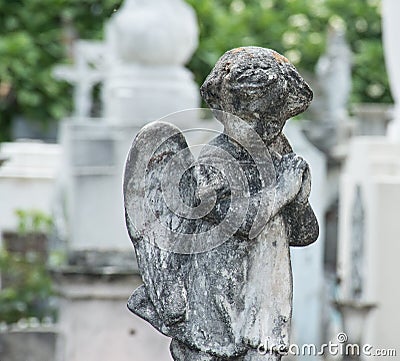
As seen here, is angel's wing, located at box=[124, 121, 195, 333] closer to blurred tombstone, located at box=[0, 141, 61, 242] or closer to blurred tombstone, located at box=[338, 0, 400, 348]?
blurred tombstone, located at box=[338, 0, 400, 348]

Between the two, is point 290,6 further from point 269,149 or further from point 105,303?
point 269,149

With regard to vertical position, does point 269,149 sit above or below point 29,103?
above

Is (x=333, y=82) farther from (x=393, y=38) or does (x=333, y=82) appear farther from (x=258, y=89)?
(x=258, y=89)

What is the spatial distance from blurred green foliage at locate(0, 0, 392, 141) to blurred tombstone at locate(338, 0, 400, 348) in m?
10.9

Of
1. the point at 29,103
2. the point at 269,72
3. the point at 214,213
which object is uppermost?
the point at 269,72

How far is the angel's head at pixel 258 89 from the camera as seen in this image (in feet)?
14.9

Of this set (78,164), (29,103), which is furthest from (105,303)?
(29,103)

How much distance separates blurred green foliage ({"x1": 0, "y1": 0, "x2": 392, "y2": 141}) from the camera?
2233 cm

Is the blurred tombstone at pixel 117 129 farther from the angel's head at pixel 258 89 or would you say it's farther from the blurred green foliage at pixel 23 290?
the angel's head at pixel 258 89

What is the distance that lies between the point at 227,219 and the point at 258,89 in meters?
0.40

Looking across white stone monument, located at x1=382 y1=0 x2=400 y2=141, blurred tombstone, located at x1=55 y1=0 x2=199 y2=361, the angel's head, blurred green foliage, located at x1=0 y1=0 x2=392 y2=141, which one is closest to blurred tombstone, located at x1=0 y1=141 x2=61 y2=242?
blurred tombstone, located at x1=55 y1=0 x2=199 y2=361

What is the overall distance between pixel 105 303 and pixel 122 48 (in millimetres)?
2787

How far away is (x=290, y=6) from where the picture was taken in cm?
2564

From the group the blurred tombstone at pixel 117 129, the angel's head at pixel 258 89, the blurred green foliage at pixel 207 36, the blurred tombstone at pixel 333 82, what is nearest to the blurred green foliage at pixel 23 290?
the blurred tombstone at pixel 117 129
